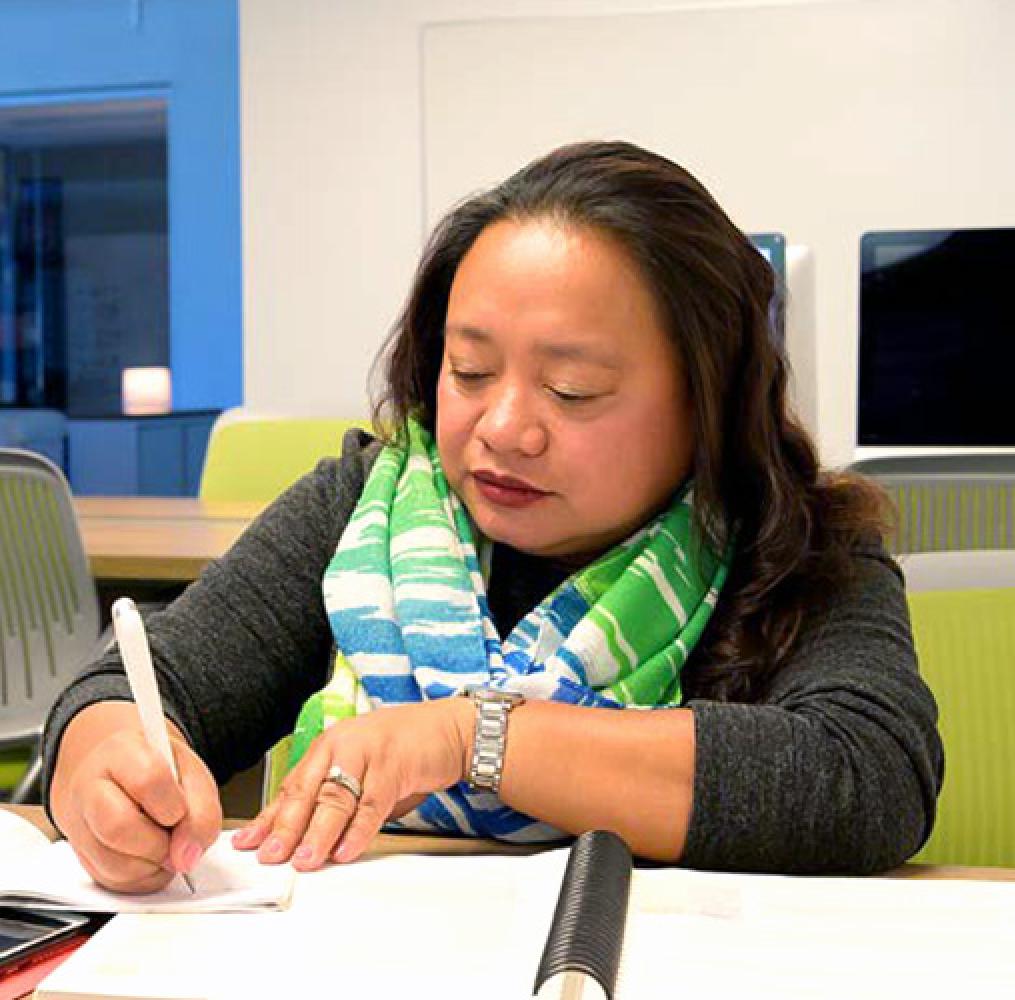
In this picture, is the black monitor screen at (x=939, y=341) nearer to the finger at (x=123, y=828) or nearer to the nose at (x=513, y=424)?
the nose at (x=513, y=424)

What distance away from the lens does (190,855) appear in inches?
33.4

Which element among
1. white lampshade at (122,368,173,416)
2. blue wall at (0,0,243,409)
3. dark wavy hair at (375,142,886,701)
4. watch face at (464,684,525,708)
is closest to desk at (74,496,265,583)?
dark wavy hair at (375,142,886,701)

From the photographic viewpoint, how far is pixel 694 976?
0.73 m

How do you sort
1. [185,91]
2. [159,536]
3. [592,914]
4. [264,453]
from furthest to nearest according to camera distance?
1. [185,91]
2. [264,453]
3. [159,536]
4. [592,914]

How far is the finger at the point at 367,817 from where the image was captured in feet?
2.99

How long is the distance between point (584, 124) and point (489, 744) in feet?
12.5

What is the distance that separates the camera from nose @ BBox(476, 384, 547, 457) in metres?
1.12

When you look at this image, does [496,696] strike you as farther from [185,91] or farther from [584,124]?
[185,91]

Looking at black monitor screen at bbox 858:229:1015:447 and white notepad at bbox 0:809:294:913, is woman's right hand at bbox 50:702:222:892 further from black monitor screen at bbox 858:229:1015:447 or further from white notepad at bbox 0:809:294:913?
black monitor screen at bbox 858:229:1015:447

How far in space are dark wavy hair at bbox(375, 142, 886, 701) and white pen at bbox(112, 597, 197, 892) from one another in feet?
1.56

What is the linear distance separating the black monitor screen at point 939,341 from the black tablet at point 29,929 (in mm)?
3074

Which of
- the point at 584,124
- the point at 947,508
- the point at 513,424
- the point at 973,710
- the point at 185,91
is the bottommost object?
the point at 973,710

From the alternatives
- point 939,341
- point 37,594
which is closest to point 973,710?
point 37,594

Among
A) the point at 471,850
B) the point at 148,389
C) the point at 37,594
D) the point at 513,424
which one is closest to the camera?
the point at 471,850
